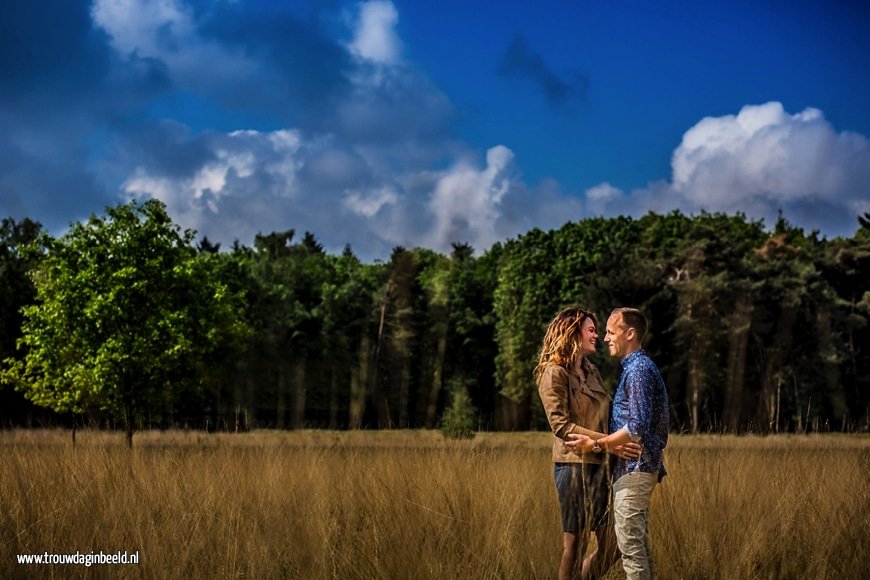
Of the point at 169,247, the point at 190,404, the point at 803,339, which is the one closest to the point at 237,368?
the point at 190,404

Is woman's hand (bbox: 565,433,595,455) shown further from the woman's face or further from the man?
the woman's face

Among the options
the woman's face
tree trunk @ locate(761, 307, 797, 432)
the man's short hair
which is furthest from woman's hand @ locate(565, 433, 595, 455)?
tree trunk @ locate(761, 307, 797, 432)

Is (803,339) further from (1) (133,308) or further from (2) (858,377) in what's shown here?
(1) (133,308)

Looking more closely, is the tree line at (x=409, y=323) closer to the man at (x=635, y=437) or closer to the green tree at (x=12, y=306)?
the green tree at (x=12, y=306)

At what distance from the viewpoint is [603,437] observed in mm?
5129

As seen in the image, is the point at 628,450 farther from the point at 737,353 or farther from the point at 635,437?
the point at 737,353

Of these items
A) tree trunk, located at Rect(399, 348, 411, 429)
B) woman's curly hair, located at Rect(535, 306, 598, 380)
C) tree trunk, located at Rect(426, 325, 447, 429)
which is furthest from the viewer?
tree trunk, located at Rect(426, 325, 447, 429)

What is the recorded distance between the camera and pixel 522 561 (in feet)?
20.4

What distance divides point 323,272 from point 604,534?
49096 millimetres

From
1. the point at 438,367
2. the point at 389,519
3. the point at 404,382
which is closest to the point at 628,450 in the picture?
the point at 389,519

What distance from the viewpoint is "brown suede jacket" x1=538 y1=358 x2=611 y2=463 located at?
537cm

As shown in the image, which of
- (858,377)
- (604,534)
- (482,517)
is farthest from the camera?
(858,377)

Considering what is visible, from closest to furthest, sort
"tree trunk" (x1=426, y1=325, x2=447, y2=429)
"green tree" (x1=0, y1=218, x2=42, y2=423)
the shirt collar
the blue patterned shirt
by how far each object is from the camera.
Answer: the blue patterned shirt → the shirt collar → "green tree" (x1=0, y1=218, x2=42, y2=423) → "tree trunk" (x1=426, y1=325, x2=447, y2=429)

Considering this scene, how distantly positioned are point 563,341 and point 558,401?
14.6 inches
